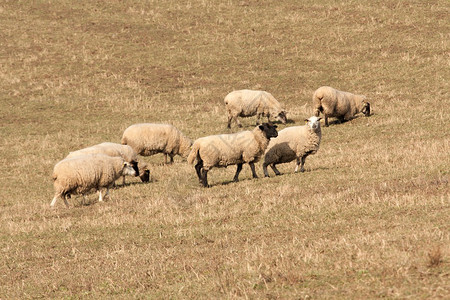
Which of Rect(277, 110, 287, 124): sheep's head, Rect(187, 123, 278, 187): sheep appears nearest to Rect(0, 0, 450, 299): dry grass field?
Rect(187, 123, 278, 187): sheep

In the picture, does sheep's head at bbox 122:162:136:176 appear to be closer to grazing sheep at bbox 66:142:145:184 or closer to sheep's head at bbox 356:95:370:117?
grazing sheep at bbox 66:142:145:184

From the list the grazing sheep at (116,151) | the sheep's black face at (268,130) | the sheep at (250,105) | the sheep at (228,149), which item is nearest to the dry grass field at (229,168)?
the sheep at (228,149)

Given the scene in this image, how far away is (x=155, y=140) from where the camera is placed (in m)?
23.2

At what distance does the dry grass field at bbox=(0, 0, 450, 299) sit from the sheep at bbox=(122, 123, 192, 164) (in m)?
1.14

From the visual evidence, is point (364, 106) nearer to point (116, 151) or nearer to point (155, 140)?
point (155, 140)

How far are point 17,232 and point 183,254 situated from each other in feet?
17.1

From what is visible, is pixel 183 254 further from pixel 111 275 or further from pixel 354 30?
pixel 354 30

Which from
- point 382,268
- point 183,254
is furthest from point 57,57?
point 382,268

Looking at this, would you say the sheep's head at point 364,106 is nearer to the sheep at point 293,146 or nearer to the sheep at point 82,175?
the sheep at point 293,146

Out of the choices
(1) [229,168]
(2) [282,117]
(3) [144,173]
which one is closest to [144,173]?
(3) [144,173]

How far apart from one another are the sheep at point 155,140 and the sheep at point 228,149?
224 inches

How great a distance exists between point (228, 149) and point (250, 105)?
37.5ft

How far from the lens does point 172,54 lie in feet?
140

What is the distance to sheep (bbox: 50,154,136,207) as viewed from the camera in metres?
16.4
